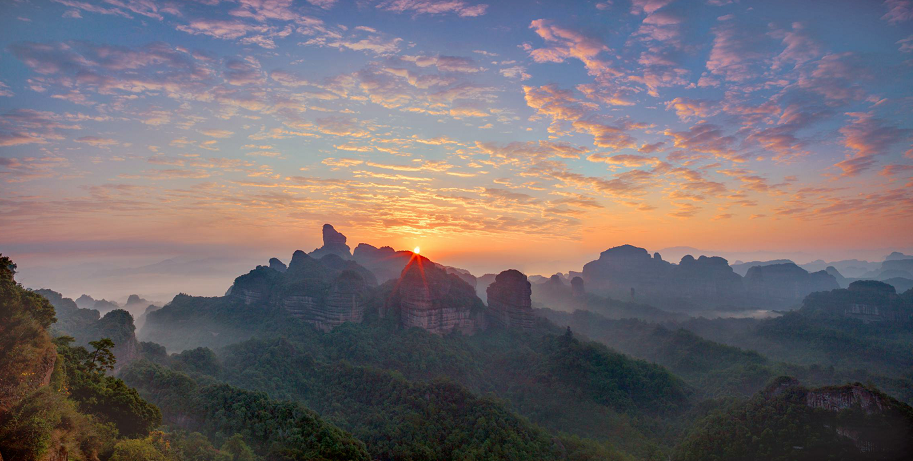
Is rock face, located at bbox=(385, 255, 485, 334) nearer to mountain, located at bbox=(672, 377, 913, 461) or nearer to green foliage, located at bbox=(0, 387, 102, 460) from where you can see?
mountain, located at bbox=(672, 377, 913, 461)

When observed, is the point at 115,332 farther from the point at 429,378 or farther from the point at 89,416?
the point at 429,378

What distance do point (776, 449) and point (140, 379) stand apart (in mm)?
71040

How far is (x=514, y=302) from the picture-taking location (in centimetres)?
9731

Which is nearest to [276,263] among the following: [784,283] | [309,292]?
[309,292]

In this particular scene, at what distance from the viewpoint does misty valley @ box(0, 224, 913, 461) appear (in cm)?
2928

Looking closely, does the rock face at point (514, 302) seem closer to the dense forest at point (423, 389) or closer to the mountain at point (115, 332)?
the dense forest at point (423, 389)

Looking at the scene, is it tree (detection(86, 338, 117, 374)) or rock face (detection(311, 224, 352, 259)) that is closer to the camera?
tree (detection(86, 338, 117, 374))

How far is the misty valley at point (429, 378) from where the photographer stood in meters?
29.3

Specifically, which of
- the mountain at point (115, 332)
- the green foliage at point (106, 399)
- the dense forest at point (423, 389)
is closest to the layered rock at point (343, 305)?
the dense forest at point (423, 389)

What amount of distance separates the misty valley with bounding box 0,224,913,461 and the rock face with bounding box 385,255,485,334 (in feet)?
1.66

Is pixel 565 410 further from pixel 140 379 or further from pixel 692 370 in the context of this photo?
pixel 140 379

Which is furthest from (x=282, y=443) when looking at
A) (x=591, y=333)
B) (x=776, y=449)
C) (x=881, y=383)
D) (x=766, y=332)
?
(x=766, y=332)

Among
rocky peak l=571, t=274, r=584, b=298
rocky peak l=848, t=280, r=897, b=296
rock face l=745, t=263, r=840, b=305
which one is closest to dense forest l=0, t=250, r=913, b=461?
rocky peak l=848, t=280, r=897, b=296

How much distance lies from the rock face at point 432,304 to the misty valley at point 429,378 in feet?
1.66
